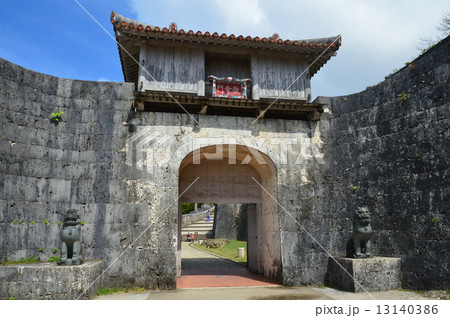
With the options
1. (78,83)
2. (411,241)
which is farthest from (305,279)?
(78,83)

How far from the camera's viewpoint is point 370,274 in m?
8.06

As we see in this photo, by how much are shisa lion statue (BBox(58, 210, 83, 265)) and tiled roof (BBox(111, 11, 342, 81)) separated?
567 cm

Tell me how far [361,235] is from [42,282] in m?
7.95

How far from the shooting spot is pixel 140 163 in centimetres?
920

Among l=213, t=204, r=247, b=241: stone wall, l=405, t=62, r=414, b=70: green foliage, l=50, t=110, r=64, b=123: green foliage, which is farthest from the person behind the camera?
l=213, t=204, r=247, b=241: stone wall

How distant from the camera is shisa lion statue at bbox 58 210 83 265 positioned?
23.7 ft

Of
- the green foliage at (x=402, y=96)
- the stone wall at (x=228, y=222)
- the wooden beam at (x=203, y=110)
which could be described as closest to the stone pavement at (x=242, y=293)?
the wooden beam at (x=203, y=110)

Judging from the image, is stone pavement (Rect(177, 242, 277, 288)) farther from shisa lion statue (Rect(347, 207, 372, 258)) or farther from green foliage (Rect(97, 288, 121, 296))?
shisa lion statue (Rect(347, 207, 372, 258))

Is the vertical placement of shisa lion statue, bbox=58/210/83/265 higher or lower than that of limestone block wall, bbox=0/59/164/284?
lower

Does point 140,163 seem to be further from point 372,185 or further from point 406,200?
point 406,200

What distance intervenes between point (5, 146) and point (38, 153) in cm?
77

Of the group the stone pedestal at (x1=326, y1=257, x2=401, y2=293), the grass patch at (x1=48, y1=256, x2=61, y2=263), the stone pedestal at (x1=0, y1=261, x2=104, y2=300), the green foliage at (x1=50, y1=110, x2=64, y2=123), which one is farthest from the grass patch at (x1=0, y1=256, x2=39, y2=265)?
the stone pedestal at (x1=326, y1=257, x2=401, y2=293)

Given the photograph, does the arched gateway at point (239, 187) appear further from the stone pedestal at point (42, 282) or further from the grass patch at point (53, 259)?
the stone pedestal at point (42, 282)

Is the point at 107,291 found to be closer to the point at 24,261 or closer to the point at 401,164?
the point at 24,261
